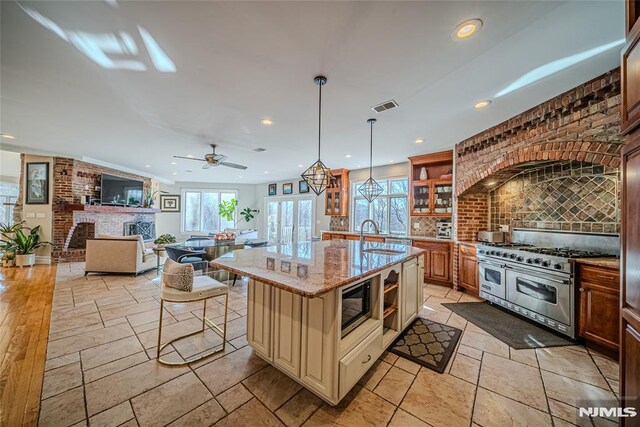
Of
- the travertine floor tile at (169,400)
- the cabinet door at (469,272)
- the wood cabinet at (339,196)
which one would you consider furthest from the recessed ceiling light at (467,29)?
the wood cabinet at (339,196)

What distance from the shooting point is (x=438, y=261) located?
4.47m

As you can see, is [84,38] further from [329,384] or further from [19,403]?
[329,384]

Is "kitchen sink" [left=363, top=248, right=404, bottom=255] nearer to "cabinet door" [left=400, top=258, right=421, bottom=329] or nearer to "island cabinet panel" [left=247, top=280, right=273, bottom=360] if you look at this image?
"cabinet door" [left=400, top=258, right=421, bottom=329]

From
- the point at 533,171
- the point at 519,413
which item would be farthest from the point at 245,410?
the point at 533,171

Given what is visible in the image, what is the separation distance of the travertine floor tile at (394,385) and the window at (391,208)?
393 cm

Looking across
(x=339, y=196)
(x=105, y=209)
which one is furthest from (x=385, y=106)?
(x=105, y=209)

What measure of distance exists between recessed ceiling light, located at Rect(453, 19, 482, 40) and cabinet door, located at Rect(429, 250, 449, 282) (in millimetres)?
3582

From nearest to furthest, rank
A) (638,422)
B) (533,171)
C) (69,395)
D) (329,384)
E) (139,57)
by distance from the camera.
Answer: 1. (638,422)
2. (329,384)
3. (69,395)
4. (139,57)
5. (533,171)

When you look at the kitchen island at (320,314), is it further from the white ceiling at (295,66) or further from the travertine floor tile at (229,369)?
the white ceiling at (295,66)

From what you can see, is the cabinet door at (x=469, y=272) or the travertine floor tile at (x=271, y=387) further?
the cabinet door at (x=469, y=272)

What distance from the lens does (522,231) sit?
369cm

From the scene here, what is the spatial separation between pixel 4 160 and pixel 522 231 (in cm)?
1311

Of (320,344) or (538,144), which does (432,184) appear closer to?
(538,144)

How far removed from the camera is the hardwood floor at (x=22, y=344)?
5.14ft
